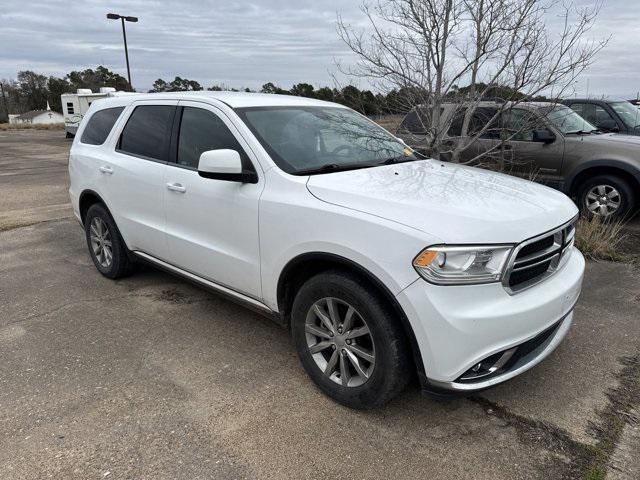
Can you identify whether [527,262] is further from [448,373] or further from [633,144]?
[633,144]

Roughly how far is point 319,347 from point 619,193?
5668 mm

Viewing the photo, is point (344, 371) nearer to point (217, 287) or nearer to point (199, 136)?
point (217, 287)

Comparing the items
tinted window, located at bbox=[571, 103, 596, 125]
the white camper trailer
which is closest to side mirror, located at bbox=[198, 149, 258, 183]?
tinted window, located at bbox=[571, 103, 596, 125]

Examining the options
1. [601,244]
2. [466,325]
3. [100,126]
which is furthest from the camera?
[601,244]

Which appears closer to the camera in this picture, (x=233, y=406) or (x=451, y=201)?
(x=451, y=201)

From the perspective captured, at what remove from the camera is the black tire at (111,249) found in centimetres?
481

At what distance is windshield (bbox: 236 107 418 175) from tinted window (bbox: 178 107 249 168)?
18 centimetres

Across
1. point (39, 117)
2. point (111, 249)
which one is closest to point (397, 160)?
point (111, 249)

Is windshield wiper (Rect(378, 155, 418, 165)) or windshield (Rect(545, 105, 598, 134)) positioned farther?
windshield (Rect(545, 105, 598, 134))

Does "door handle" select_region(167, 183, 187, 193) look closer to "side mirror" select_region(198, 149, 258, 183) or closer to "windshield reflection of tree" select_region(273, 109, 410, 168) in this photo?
"side mirror" select_region(198, 149, 258, 183)

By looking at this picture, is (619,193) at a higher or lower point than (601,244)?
higher

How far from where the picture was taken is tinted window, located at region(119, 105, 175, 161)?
4152mm

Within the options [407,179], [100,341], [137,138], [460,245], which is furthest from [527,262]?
[137,138]

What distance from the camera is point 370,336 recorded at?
275cm
